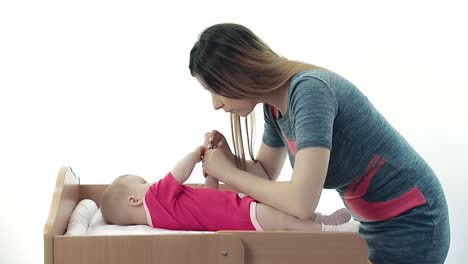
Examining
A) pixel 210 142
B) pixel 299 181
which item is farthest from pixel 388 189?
pixel 210 142

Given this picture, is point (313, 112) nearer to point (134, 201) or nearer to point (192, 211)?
point (192, 211)

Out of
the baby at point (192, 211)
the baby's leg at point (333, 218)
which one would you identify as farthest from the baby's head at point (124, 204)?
the baby's leg at point (333, 218)

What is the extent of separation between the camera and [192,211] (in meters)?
1.56

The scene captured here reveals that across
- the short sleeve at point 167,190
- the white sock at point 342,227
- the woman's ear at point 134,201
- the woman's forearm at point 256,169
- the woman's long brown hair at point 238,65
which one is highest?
the woman's long brown hair at point 238,65

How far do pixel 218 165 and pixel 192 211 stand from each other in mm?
113

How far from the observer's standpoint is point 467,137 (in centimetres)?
226

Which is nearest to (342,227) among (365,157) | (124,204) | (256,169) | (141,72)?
(365,157)

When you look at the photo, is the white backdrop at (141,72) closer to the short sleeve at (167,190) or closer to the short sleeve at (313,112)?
the short sleeve at (167,190)

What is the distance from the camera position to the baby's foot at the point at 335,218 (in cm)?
150

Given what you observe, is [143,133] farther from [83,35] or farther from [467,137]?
[467,137]

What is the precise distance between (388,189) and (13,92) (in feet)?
4.89

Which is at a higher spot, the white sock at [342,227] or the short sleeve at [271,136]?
the short sleeve at [271,136]

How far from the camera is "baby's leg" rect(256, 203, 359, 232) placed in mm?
1474

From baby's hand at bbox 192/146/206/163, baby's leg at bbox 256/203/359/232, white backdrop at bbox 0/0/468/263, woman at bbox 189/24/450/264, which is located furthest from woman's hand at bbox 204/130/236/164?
white backdrop at bbox 0/0/468/263
